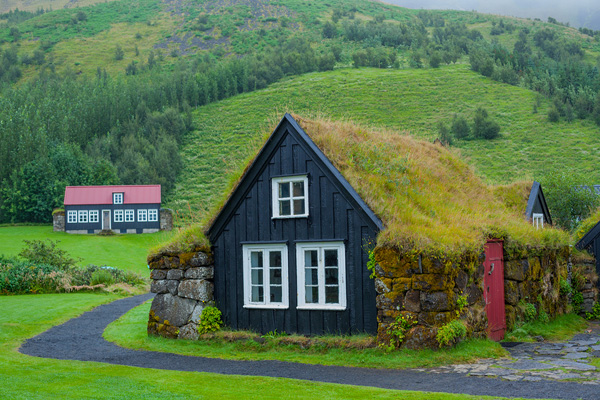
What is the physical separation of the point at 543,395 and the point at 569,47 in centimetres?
15594

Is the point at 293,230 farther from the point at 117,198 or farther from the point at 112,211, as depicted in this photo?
the point at 117,198

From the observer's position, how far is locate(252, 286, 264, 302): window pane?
52.0 ft

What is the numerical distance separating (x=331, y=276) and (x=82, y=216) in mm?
58865

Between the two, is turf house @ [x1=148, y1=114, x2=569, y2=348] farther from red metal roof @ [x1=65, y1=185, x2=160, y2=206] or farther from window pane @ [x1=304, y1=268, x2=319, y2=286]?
red metal roof @ [x1=65, y1=185, x2=160, y2=206]

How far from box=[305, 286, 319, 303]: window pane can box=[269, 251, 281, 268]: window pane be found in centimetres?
111

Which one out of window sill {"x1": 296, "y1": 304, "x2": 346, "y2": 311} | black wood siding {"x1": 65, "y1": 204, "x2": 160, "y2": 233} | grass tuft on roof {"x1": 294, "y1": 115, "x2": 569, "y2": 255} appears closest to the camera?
grass tuft on roof {"x1": 294, "y1": 115, "x2": 569, "y2": 255}

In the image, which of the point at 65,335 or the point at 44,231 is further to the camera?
the point at 44,231

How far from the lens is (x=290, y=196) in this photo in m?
15.6

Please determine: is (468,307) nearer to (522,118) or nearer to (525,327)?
(525,327)

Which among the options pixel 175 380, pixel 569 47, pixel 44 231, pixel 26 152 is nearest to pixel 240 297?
pixel 175 380

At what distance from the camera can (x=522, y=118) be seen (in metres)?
91.9

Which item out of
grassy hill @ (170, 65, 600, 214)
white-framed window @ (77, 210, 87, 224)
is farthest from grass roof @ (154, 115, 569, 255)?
white-framed window @ (77, 210, 87, 224)

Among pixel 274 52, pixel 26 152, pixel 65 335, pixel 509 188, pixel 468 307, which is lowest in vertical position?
pixel 65 335

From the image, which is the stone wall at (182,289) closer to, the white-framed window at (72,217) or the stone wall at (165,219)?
the stone wall at (165,219)
